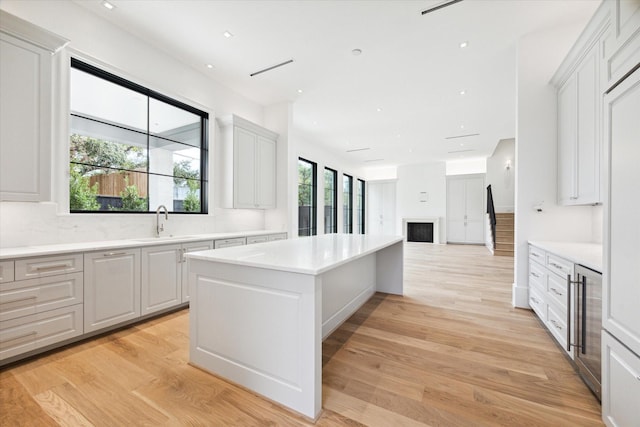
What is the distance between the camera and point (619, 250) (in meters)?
1.23

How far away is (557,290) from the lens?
2232 mm

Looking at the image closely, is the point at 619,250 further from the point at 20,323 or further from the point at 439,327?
the point at 20,323

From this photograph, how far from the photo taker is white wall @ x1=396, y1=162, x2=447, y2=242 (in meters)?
10.1

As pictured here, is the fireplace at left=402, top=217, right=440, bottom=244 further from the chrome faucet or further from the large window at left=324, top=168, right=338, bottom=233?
the chrome faucet

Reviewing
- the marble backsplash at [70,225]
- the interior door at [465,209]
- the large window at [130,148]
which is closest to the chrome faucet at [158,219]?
the marble backsplash at [70,225]

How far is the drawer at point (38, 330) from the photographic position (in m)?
1.92

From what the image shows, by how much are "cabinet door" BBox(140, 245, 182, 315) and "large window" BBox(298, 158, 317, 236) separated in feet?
14.2

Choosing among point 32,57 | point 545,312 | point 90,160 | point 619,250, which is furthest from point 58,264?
point 545,312

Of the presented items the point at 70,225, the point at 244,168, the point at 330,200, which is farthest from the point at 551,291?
the point at 330,200

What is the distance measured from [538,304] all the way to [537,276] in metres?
0.28

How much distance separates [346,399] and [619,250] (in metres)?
1.59

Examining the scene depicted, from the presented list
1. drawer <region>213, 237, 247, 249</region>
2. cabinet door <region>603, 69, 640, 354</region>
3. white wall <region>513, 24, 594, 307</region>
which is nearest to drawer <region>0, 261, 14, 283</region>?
drawer <region>213, 237, 247, 249</region>

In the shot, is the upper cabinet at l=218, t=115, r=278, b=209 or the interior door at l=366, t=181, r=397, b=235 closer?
the upper cabinet at l=218, t=115, r=278, b=209

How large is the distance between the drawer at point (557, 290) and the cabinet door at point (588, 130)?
2.45ft
